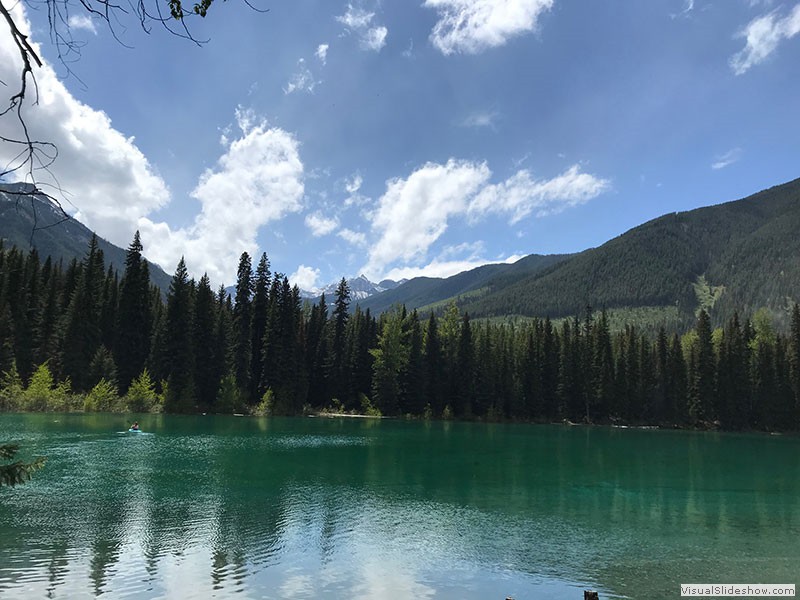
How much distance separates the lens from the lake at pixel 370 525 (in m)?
15.5

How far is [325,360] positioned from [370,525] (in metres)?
80.3

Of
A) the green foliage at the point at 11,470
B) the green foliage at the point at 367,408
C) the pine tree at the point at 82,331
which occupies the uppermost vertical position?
the pine tree at the point at 82,331

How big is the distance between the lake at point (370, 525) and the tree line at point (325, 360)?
3806 centimetres

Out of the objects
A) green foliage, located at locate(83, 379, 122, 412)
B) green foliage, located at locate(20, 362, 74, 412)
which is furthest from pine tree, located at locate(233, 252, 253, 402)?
green foliage, located at locate(20, 362, 74, 412)

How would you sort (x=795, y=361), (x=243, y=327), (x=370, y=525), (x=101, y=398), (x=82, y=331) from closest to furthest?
(x=370, y=525)
(x=101, y=398)
(x=82, y=331)
(x=243, y=327)
(x=795, y=361)

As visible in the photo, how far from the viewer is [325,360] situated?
101 metres

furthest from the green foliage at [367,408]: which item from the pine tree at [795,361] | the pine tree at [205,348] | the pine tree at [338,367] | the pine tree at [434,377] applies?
the pine tree at [795,361]

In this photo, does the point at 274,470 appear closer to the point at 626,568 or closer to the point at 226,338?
the point at 626,568

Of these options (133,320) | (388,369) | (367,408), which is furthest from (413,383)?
(133,320)

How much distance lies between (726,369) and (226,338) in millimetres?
99376

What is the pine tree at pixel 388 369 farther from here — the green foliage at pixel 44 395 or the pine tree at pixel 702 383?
the pine tree at pixel 702 383

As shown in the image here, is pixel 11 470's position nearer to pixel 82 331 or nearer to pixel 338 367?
pixel 82 331

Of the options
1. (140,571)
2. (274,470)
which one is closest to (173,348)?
(274,470)

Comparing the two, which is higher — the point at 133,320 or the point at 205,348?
the point at 133,320
